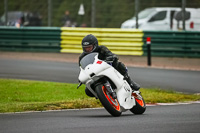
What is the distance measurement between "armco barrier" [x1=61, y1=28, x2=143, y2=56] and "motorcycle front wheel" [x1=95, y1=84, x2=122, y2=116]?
13.4 metres

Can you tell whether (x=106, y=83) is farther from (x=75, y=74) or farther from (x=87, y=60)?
(x=75, y=74)

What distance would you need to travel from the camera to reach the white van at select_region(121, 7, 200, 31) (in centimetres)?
2267

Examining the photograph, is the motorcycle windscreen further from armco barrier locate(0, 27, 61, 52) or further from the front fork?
armco barrier locate(0, 27, 61, 52)

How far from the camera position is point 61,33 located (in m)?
24.5

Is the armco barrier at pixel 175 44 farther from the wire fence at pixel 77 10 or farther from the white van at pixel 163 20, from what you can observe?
the wire fence at pixel 77 10

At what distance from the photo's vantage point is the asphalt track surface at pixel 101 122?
8117 mm

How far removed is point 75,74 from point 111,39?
5.46 m

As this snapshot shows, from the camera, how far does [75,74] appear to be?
60.1 ft

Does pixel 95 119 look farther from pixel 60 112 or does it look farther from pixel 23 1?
pixel 23 1

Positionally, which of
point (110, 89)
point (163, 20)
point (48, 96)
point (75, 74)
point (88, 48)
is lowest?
point (75, 74)

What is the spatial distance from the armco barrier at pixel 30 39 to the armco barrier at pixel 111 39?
38 cm

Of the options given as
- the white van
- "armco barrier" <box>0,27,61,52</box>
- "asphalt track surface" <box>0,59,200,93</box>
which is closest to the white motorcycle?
"asphalt track surface" <box>0,59,200,93</box>

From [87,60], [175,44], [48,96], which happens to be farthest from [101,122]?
[175,44]

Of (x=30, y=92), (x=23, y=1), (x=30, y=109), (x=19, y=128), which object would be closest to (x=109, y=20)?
(x=23, y=1)
